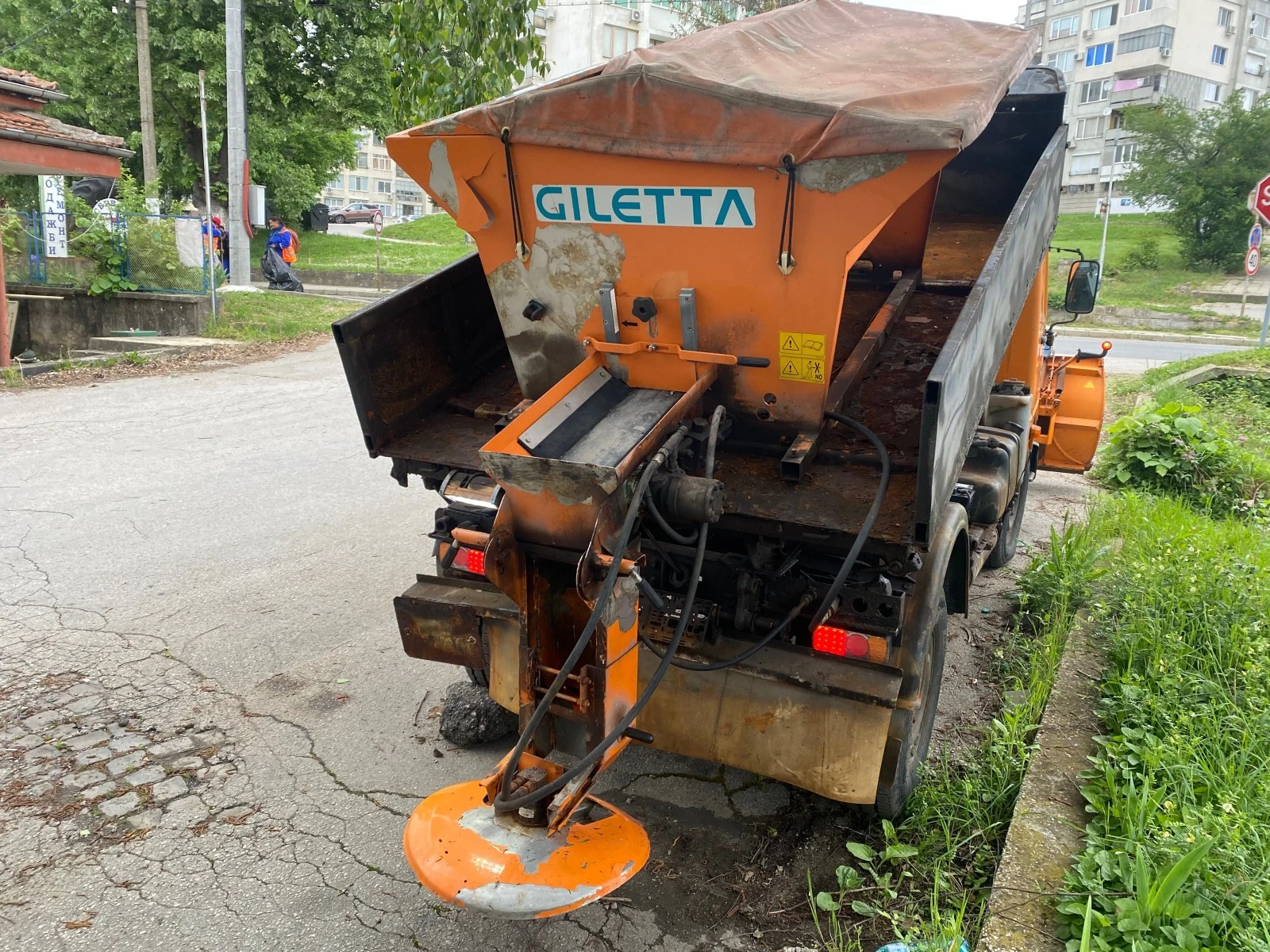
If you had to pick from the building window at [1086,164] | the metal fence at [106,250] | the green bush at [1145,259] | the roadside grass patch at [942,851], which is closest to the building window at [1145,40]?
the building window at [1086,164]

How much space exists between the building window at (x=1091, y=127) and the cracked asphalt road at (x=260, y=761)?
51.3 m

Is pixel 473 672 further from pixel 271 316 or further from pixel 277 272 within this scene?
pixel 277 272

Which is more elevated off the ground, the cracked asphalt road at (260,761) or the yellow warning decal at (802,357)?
the yellow warning decal at (802,357)

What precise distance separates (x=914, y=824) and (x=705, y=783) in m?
0.79

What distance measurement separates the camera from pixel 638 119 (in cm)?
285

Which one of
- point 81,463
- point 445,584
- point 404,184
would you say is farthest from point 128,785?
point 404,184

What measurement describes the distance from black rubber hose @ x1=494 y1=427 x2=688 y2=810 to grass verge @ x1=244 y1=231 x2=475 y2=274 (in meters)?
22.1

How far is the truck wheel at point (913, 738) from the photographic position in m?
2.97

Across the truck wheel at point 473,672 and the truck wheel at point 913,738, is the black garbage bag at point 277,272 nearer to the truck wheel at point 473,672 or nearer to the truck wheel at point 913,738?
the truck wheel at point 473,672

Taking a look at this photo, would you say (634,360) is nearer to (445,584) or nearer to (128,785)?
(445,584)

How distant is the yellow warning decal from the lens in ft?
9.61

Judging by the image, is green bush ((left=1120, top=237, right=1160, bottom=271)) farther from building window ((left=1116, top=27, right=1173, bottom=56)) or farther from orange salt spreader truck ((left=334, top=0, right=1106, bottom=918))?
orange salt spreader truck ((left=334, top=0, right=1106, bottom=918))

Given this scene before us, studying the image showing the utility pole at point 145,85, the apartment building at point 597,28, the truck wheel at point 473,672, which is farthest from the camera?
the apartment building at point 597,28

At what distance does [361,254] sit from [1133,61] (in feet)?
138
